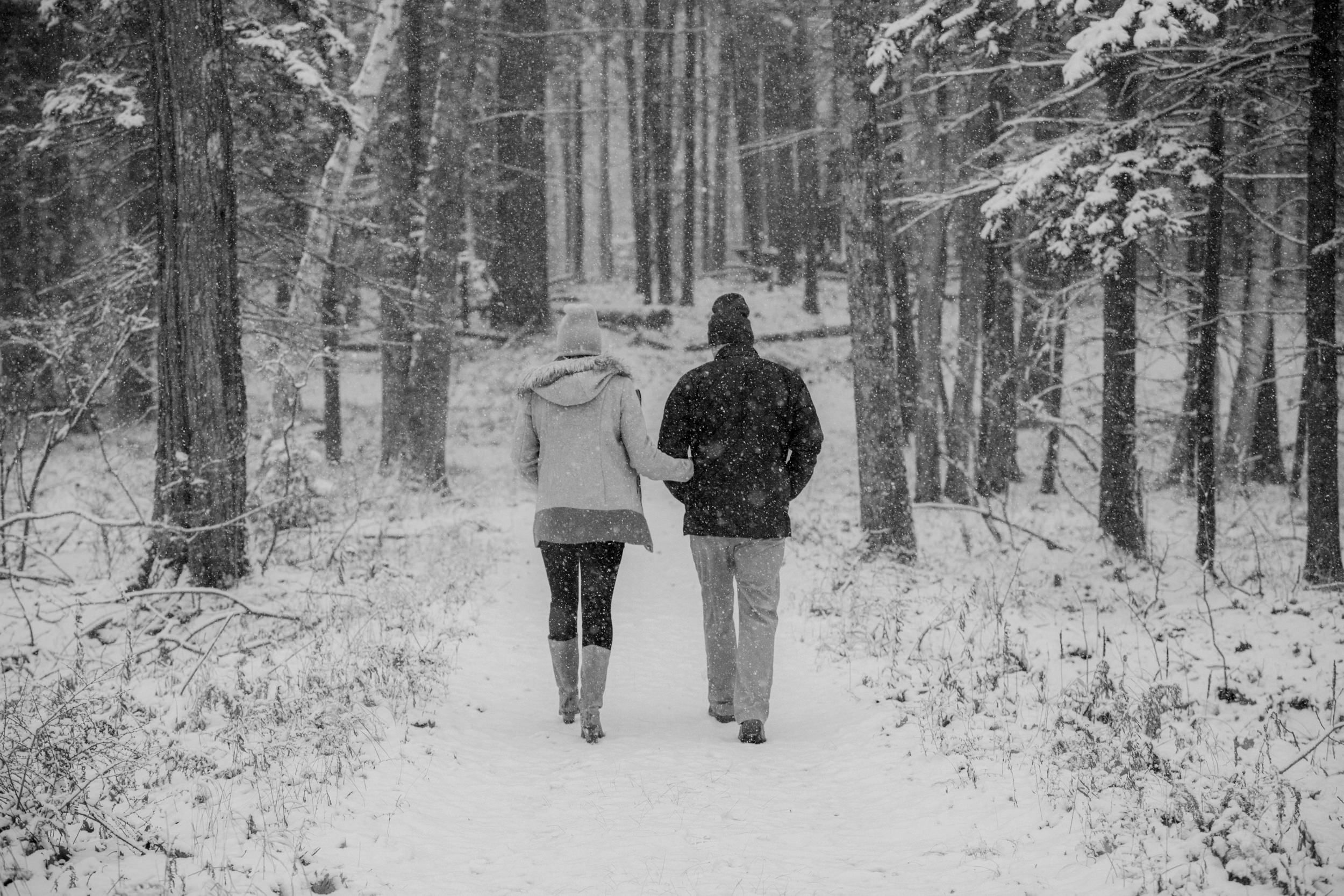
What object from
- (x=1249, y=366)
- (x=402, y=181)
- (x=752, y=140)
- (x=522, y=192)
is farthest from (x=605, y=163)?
(x=1249, y=366)

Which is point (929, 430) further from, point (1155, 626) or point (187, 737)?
point (187, 737)

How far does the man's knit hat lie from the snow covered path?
93.5 inches

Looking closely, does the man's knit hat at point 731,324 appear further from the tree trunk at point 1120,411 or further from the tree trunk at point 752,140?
the tree trunk at point 752,140

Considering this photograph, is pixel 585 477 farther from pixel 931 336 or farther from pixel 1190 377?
pixel 1190 377

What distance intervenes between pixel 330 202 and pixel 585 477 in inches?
395

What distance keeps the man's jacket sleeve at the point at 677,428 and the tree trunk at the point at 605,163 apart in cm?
2410

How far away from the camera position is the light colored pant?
536 cm

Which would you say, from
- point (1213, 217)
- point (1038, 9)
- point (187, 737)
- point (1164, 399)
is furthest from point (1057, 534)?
point (1164, 399)

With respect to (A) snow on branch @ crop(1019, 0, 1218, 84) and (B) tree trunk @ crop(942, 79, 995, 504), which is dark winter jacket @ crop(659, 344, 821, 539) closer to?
(A) snow on branch @ crop(1019, 0, 1218, 84)

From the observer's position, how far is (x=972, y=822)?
4.16m

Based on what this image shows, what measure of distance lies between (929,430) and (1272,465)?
8.16 m

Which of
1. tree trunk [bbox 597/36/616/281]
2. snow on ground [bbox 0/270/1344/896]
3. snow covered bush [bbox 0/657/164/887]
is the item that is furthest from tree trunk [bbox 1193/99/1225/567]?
tree trunk [bbox 597/36/616/281]

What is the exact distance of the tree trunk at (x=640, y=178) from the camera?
28.3 m

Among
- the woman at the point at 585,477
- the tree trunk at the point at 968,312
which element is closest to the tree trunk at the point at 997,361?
the tree trunk at the point at 968,312
